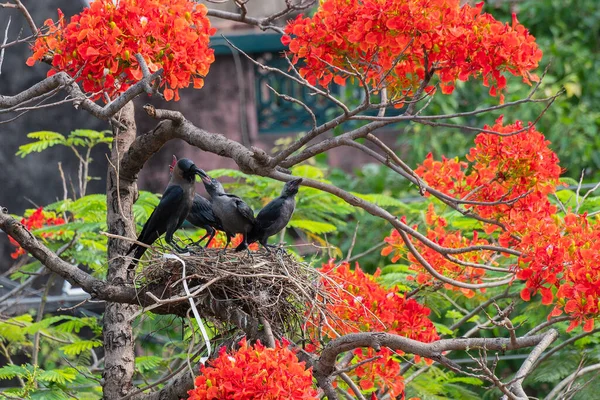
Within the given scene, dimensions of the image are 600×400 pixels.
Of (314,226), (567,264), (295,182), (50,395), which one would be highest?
(295,182)

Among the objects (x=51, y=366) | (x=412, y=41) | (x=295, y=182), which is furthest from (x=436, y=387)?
(x=51, y=366)

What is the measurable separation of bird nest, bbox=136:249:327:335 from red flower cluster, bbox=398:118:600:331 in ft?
3.19

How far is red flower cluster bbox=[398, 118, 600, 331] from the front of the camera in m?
4.72

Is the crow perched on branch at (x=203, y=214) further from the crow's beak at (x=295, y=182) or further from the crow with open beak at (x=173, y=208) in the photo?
the crow's beak at (x=295, y=182)

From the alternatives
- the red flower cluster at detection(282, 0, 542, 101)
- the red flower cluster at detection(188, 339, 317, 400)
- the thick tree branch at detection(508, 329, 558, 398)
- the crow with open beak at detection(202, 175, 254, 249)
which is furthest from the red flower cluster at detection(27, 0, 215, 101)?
the thick tree branch at detection(508, 329, 558, 398)

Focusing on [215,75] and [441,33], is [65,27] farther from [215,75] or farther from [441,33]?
[215,75]

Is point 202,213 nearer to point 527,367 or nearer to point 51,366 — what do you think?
point 527,367

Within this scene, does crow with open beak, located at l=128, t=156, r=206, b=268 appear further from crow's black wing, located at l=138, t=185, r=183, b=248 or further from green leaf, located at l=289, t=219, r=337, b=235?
green leaf, located at l=289, t=219, r=337, b=235

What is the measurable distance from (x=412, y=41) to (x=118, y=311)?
215cm

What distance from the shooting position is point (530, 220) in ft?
16.8

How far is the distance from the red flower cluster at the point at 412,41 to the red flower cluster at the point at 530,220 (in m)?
0.41

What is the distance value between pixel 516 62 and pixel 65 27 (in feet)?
7.14

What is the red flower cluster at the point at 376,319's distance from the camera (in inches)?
211

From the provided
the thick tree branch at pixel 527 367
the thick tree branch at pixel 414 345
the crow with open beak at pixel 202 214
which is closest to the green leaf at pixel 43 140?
the crow with open beak at pixel 202 214
